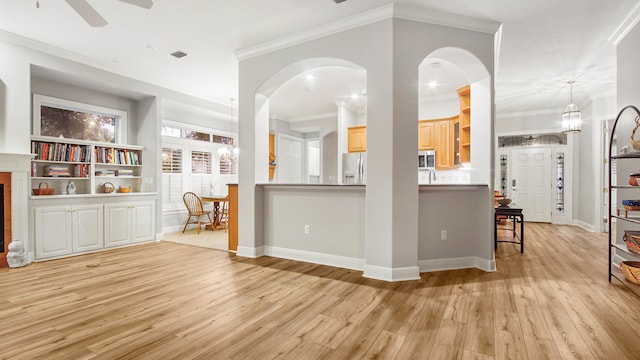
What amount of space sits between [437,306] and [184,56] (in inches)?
179

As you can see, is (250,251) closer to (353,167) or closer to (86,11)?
(86,11)

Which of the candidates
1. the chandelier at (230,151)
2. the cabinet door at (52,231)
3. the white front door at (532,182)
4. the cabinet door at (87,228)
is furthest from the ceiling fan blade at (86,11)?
the white front door at (532,182)

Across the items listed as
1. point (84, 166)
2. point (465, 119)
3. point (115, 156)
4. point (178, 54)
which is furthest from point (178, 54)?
point (465, 119)

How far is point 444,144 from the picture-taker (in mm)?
6223

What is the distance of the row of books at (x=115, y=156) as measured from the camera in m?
5.02

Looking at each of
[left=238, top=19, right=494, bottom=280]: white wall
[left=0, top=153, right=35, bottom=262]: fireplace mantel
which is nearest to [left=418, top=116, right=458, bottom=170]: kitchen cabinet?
[left=238, top=19, right=494, bottom=280]: white wall

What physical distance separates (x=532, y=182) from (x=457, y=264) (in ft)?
18.4

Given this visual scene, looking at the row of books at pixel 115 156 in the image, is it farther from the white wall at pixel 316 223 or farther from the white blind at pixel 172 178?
the white wall at pixel 316 223

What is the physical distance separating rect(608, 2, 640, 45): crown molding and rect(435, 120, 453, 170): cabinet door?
264cm

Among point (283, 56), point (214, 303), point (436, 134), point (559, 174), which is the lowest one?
point (214, 303)

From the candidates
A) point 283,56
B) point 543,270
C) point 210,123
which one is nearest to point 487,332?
point 543,270

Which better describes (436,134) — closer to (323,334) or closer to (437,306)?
(437,306)

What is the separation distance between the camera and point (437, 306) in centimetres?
257

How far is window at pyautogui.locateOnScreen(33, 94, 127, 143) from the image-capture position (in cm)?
464
